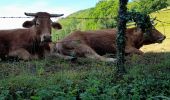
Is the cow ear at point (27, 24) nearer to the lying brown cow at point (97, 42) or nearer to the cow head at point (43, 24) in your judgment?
the cow head at point (43, 24)

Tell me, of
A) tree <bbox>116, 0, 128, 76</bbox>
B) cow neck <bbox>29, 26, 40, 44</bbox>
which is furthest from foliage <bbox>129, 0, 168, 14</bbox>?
cow neck <bbox>29, 26, 40, 44</bbox>

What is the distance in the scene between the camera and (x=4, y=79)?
10.6 meters

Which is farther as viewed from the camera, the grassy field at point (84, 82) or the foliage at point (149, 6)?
the foliage at point (149, 6)

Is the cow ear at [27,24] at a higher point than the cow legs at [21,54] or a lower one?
higher

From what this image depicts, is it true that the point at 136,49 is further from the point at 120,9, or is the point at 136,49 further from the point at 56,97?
the point at 56,97

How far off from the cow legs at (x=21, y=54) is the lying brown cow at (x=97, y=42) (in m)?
0.97

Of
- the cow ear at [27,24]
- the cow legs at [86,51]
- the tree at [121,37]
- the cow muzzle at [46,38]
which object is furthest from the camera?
the cow ear at [27,24]

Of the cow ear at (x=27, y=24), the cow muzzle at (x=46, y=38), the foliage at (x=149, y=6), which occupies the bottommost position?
the cow muzzle at (x=46, y=38)

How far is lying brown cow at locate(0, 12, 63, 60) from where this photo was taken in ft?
49.1

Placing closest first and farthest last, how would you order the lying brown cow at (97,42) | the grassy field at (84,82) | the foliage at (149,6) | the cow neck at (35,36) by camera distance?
1. the grassy field at (84,82)
2. the foliage at (149,6)
3. the lying brown cow at (97,42)
4. the cow neck at (35,36)

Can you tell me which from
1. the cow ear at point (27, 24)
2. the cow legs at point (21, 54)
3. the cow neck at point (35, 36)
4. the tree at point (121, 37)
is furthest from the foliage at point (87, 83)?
the cow ear at point (27, 24)

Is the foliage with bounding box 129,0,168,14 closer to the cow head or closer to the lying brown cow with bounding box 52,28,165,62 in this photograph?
the lying brown cow with bounding box 52,28,165,62

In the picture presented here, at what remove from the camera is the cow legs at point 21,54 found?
14847 millimetres

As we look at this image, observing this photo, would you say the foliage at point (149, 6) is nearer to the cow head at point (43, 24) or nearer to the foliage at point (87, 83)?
the foliage at point (87, 83)
